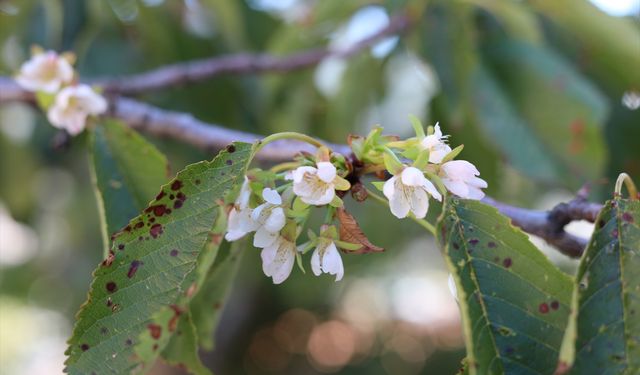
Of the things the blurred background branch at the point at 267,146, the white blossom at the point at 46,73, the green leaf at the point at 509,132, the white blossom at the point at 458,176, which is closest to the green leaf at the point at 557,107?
the green leaf at the point at 509,132

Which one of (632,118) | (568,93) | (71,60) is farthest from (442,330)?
(71,60)

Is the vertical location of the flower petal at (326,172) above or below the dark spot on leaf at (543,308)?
above

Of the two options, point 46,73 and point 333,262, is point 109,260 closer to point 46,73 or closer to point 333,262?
point 333,262

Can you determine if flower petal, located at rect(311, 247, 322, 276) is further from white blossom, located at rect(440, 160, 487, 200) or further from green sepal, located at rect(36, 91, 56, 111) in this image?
green sepal, located at rect(36, 91, 56, 111)

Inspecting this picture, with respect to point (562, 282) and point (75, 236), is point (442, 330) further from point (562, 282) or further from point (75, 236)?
point (562, 282)

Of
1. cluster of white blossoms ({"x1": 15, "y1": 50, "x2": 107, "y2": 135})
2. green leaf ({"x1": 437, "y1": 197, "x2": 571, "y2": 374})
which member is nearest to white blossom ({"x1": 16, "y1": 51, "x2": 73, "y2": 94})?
cluster of white blossoms ({"x1": 15, "y1": 50, "x2": 107, "y2": 135})

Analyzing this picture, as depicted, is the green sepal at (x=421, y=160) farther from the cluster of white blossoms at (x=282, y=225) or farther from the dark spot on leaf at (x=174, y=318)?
the dark spot on leaf at (x=174, y=318)

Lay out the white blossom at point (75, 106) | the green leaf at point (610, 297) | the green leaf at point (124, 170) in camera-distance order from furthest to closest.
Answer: the white blossom at point (75, 106)
the green leaf at point (124, 170)
the green leaf at point (610, 297)
